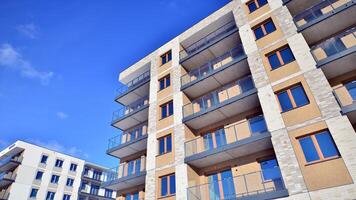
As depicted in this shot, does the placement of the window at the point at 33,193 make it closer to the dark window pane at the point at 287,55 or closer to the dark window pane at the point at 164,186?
the dark window pane at the point at 164,186

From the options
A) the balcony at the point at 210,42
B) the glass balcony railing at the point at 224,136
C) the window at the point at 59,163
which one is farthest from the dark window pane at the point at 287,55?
the window at the point at 59,163

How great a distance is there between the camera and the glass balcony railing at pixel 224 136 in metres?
13.4

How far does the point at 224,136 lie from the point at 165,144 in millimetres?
4437

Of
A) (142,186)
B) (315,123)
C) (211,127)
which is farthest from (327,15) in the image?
(142,186)

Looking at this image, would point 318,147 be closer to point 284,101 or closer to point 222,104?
point 284,101

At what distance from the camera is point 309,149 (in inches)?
421

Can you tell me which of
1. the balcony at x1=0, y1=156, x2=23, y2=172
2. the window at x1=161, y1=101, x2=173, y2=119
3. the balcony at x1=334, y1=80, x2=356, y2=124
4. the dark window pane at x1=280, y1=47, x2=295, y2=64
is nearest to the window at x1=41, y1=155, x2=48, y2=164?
the balcony at x1=0, y1=156, x2=23, y2=172

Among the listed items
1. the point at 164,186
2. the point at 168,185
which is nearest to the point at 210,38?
the point at 168,185

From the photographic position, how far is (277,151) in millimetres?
11227

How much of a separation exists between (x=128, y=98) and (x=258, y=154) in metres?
14.0

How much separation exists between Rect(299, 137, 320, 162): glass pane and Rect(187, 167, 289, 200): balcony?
1.52 m

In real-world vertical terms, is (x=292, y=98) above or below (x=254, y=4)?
below

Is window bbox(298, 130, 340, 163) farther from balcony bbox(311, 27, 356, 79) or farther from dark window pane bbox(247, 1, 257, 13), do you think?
dark window pane bbox(247, 1, 257, 13)

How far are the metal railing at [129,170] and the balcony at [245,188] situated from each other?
528 cm
